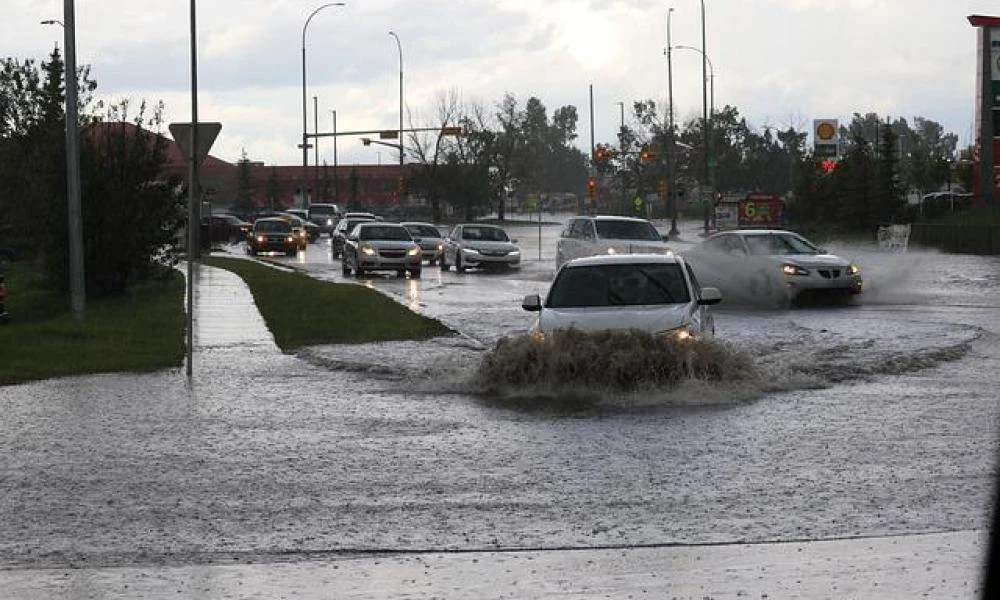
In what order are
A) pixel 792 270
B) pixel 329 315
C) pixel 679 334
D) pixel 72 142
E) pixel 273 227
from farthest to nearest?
pixel 273 227 → pixel 792 270 → pixel 329 315 → pixel 72 142 → pixel 679 334

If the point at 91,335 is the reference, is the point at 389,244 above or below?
above

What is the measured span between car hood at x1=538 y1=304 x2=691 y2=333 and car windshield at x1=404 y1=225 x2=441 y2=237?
3880 cm

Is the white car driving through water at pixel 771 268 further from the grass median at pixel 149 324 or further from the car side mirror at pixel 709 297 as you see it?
the car side mirror at pixel 709 297

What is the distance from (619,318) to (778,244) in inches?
633

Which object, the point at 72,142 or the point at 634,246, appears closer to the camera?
the point at 72,142

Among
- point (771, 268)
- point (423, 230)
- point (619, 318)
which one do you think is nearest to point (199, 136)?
point (619, 318)

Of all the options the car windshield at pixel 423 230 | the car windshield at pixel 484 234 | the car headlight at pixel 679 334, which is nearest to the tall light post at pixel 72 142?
the car headlight at pixel 679 334

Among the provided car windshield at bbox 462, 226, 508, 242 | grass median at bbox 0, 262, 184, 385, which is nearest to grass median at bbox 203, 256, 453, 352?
grass median at bbox 0, 262, 184, 385

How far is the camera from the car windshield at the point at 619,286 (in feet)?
57.3

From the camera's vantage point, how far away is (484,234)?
50.7m

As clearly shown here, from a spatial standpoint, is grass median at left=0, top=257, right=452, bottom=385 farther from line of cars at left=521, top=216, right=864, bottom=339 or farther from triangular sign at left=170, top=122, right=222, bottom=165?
line of cars at left=521, top=216, right=864, bottom=339

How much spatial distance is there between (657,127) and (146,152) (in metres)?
99.7

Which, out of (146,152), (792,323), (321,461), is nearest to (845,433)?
(321,461)

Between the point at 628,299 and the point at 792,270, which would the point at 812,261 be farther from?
the point at 628,299
